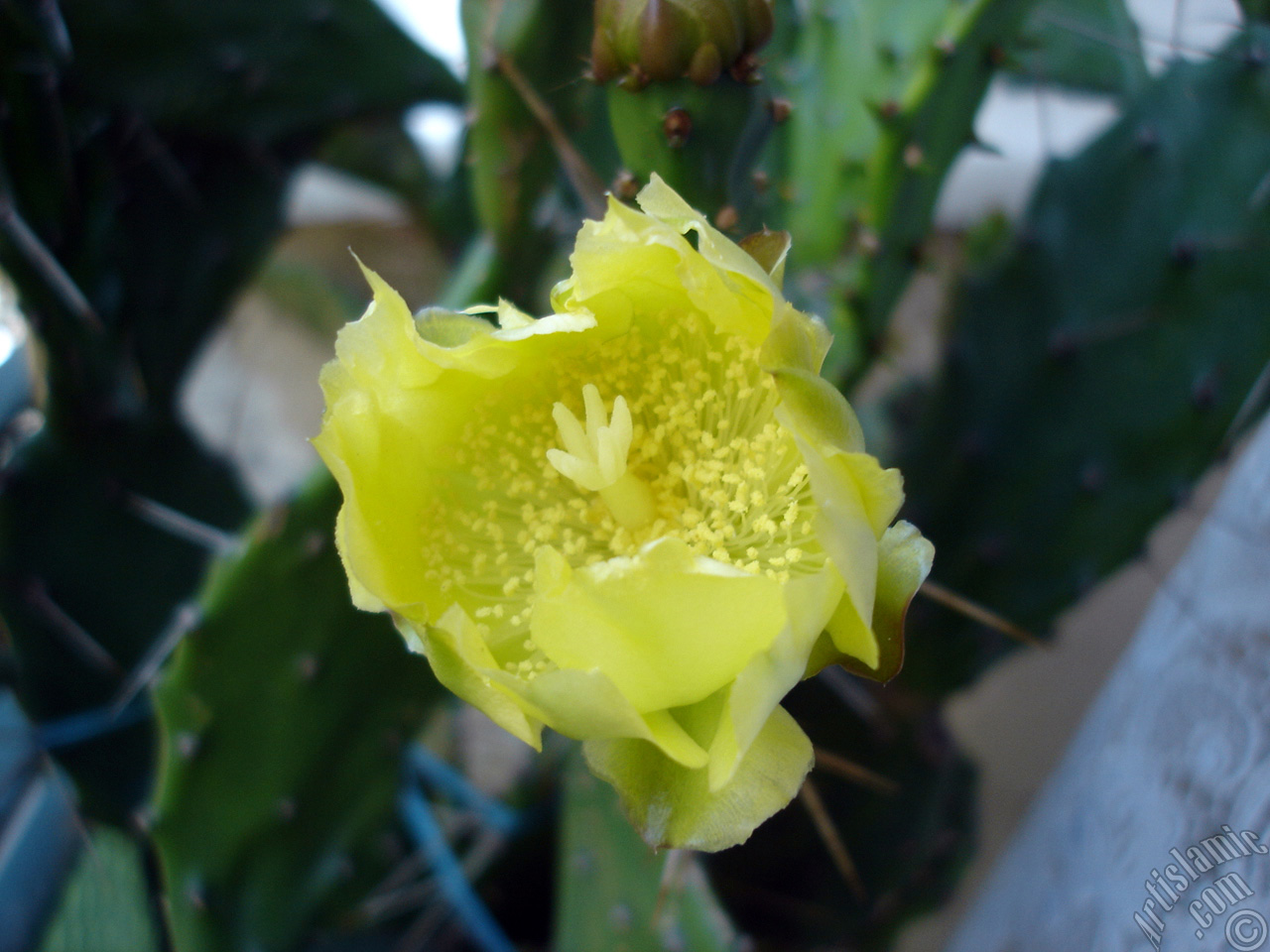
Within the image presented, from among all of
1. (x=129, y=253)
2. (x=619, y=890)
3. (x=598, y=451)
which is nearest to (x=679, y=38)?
(x=598, y=451)

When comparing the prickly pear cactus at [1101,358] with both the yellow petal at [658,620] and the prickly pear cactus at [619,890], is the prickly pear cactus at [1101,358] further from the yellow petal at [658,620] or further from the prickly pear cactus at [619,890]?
the yellow petal at [658,620]

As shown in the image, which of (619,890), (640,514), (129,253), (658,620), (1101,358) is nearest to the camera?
(658,620)

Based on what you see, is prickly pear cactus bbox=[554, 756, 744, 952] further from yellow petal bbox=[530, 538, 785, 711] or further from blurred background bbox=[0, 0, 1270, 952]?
yellow petal bbox=[530, 538, 785, 711]

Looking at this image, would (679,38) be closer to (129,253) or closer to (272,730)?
(272,730)

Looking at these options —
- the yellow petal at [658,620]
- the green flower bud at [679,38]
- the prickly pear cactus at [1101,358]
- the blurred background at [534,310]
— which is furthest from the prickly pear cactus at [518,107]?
the prickly pear cactus at [1101,358]

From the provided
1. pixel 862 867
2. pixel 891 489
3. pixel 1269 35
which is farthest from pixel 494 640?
pixel 1269 35

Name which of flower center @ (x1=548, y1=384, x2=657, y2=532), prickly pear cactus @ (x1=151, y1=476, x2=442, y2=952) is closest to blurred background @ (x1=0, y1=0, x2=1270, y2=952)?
prickly pear cactus @ (x1=151, y1=476, x2=442, y2=952)
